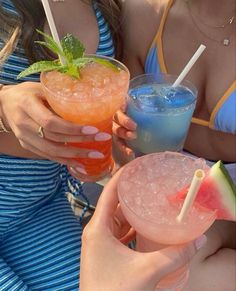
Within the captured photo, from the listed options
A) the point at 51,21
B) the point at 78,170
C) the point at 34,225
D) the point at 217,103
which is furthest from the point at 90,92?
the point at 34,225

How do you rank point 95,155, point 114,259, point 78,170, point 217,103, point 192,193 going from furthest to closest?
point 217,103 < point 78,170 < point 95,155 < point 114,259 < point 192,193

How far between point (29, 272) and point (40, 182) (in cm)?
32

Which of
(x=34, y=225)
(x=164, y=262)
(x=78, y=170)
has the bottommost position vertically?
(x=34, y=225)

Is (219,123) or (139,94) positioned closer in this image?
(139,94)

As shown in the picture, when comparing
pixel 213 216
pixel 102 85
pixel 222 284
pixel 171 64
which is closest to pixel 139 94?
pixel 102 85

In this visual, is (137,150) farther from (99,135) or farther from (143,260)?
(143,260)

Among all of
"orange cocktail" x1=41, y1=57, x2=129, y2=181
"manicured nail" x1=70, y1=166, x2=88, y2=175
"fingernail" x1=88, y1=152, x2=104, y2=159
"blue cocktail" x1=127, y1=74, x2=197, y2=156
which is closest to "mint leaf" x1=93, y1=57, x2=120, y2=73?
"orange cocktail" x1=41, y1=57, x2=129, y2=181

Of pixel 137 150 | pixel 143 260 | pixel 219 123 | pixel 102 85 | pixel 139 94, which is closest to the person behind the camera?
pixel 143 260

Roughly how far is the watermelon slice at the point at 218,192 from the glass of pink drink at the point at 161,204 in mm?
27

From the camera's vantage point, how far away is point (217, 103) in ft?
5.91

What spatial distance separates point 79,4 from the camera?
184cm

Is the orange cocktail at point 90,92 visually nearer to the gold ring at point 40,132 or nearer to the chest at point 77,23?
the gold ring at point 40,132

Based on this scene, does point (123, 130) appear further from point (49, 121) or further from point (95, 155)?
point (49, 121)

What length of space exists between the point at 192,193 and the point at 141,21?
1.01 metres
